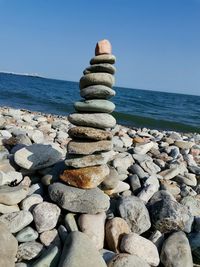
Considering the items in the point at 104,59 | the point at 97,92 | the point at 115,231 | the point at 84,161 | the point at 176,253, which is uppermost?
the point at 104,59

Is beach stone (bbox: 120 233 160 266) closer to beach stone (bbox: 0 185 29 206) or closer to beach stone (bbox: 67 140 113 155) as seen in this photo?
beach stone (bbox: 67 140 113 155)

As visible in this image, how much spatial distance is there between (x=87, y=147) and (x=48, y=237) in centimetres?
111

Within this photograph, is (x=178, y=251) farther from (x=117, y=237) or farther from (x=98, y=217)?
(x=98, y=217)

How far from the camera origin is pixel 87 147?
4160mm

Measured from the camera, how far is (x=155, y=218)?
4121 millimetres

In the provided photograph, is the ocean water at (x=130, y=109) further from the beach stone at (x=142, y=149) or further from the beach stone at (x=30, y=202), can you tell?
the beach stone at (x=30, y=202)

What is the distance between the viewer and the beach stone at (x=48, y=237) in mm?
3643

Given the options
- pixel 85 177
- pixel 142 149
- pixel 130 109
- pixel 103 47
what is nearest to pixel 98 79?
pixel 103 47

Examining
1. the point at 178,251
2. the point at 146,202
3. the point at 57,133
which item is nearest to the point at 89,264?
the point at 178,251

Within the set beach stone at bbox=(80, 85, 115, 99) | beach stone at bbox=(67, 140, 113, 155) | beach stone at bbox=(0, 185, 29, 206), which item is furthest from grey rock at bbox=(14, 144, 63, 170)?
beach stone at bbox=(80, 85, 115, 99)

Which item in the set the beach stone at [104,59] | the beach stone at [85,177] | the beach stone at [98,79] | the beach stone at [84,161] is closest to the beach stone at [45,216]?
the beach stone at [85,177]

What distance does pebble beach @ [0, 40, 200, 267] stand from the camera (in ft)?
11.1

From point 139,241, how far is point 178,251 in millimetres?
417

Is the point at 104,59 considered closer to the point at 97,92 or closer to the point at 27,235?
the point at 97,92
